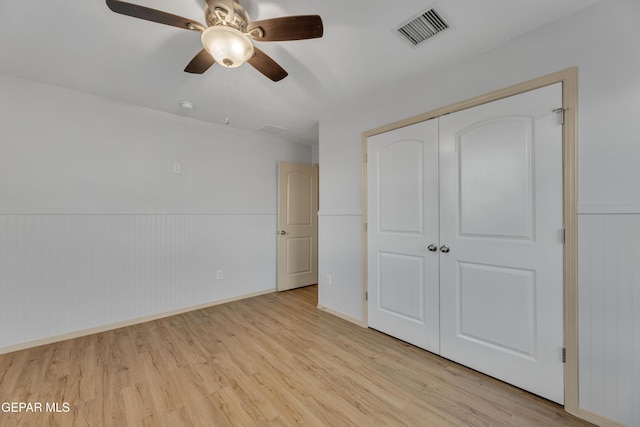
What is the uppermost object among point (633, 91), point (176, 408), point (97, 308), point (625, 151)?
point (633, 91)

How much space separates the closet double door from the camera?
62.7 inches

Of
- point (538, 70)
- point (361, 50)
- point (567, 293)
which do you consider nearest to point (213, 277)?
point (361, 50)

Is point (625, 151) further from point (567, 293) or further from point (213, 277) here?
point (213, 277)

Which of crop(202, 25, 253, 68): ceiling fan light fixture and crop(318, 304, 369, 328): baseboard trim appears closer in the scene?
crop(202, 25, 253, 68): ceiling fan light fixture

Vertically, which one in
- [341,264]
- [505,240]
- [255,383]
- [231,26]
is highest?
[231,26]

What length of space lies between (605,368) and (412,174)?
1.67 meters

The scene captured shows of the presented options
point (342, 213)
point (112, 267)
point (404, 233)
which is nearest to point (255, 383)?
point (404, 233)

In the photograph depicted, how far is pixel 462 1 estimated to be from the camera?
145 centimetres

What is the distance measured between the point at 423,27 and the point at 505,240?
1.54 meters

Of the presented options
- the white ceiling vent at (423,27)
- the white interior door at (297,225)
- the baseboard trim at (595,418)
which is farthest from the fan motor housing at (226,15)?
the baseboard trim at (595,418)

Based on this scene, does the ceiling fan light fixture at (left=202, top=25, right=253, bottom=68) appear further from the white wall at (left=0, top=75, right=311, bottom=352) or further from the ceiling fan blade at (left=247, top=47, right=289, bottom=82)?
the white wall at (left=0, top=75, right=311, bottom=352)

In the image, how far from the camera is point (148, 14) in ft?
4.13

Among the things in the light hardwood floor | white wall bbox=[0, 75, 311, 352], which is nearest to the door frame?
the light hardwood floor

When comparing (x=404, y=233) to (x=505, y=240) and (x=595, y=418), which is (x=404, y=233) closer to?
(x=505, y=240)
